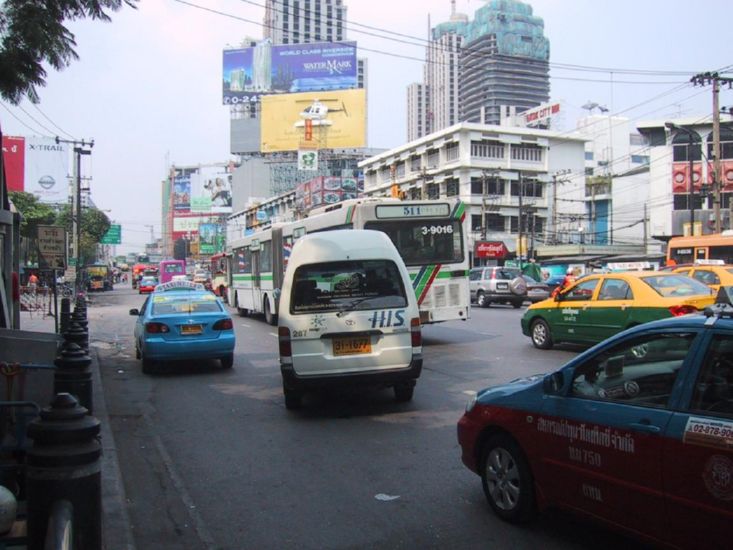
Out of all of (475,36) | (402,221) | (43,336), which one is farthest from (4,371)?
(475,36)

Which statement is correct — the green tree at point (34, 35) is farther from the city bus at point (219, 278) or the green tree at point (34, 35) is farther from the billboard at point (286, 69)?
the billboard at point (286, 69)

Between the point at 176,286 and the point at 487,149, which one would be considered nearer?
the point at 176,286

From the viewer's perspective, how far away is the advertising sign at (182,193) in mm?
118750

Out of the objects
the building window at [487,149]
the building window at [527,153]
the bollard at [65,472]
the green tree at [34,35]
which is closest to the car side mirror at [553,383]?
the bollard at [65,472]

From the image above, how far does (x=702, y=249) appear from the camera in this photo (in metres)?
27.2

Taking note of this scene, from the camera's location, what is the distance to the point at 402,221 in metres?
14.8

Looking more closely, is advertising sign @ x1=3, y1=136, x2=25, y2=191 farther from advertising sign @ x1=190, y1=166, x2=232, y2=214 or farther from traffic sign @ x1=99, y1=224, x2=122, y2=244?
advertising sign @ x1=190, y1=166, x2=232, y2=214

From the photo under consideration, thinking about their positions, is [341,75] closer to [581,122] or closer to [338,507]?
[581,122]

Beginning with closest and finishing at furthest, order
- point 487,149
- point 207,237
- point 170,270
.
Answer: point 487,149 < point 170,270 < point 207,237

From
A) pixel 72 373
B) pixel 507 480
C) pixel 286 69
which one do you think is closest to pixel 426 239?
pixel 72 373

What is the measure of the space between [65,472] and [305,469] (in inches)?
137

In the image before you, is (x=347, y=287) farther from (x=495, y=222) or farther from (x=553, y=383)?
(x=495, y=222)

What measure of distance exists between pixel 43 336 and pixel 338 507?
4113mm

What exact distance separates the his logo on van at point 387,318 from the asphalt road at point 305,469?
1138 mm
